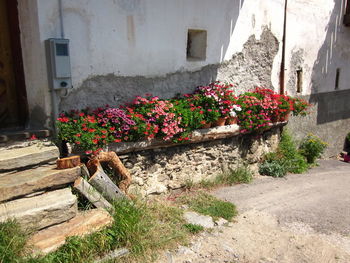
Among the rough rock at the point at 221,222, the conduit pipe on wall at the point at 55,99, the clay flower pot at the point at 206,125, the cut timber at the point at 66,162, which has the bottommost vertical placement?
the rough rock at the point at 221,222

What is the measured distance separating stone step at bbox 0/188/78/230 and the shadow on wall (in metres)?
7.27

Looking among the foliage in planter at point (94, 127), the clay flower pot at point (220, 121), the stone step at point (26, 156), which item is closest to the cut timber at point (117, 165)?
the foliage in planter at point (94, 127)

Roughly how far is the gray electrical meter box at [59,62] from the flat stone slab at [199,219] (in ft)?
8.10

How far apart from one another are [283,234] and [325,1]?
22.4ft

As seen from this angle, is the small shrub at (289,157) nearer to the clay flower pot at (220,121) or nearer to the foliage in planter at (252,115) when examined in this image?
the foliage in planter at (252,115)

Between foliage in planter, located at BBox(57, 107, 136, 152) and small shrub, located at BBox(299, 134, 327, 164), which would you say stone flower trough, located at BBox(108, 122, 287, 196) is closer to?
foliage in planter, located at BBox(57, 107, 136, 152)

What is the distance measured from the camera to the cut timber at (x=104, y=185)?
3998 millimetres

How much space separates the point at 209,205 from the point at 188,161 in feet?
3.09

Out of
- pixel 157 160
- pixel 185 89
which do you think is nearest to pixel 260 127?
pixel 185 89

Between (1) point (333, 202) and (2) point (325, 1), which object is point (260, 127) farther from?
(2) point (325, 1)

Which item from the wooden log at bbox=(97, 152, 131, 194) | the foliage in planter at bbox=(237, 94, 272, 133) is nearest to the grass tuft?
the wooden log at bbox=(97, 152, 131, 194)

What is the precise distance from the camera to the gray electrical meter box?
4117 millimetres

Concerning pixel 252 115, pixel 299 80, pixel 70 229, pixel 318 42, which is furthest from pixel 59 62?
pixel 318 42

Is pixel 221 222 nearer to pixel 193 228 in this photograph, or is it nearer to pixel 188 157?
pixel 193 228
